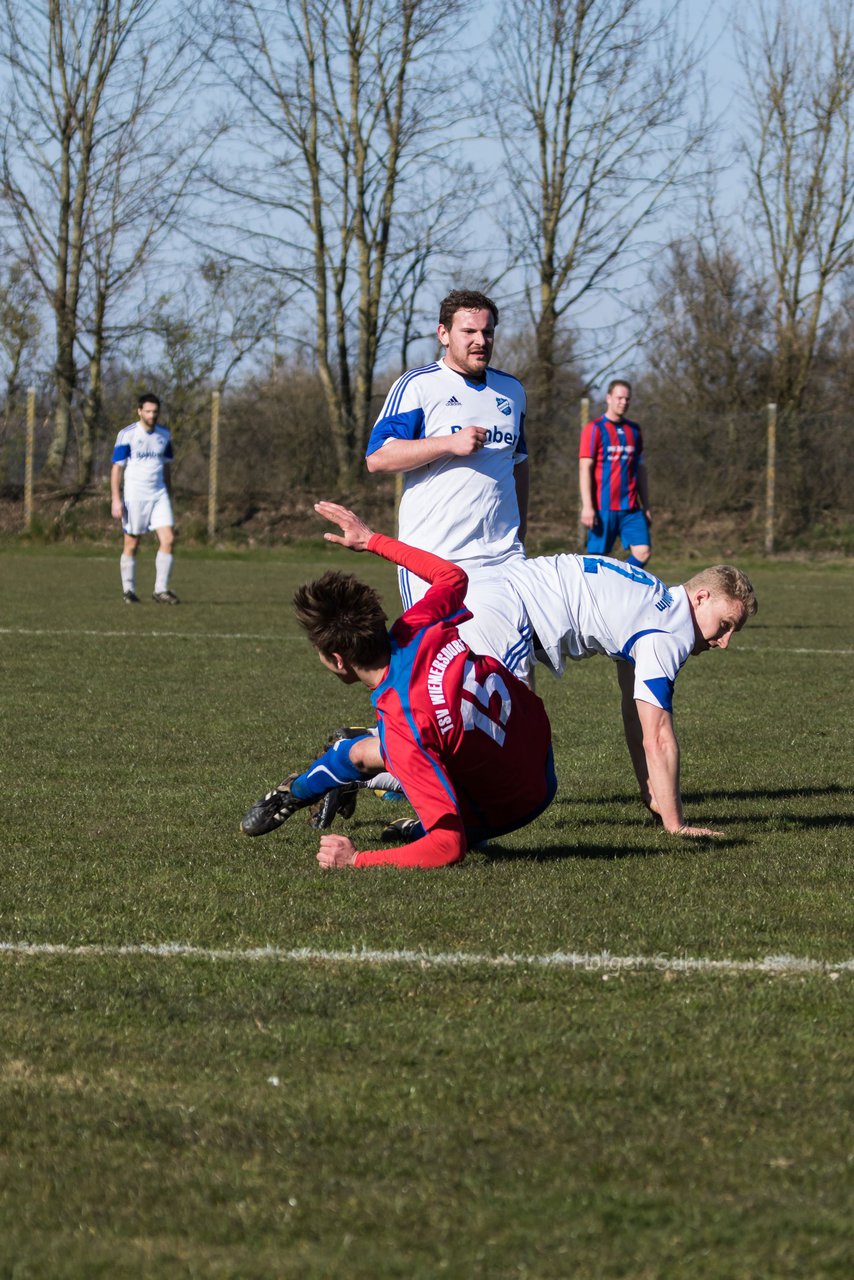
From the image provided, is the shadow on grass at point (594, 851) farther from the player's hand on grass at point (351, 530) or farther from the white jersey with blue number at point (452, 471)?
the white jersey with blue number at point (452, 471)

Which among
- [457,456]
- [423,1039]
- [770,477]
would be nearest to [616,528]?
[457,456]

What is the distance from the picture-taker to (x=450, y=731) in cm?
475

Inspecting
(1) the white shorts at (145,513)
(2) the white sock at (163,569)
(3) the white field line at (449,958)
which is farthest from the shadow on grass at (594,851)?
(1) the white shorts at (145,513)

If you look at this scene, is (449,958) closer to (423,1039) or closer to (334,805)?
(423,1039)

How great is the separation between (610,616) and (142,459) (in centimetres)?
1258

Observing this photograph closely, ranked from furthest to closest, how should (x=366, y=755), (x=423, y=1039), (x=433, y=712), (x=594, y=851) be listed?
(x=594, y=851) < (x=366, y=755) < (x=433, y=712) < (x=423, y=1039)

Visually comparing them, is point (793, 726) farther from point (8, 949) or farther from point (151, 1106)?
point (151, 1106)

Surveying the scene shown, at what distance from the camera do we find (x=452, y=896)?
4.52 meters

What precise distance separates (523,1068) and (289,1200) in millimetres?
713

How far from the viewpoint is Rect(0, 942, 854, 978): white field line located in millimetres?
3762

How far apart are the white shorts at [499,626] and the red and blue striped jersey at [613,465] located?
7742 mm

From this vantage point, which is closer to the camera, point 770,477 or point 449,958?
point 449,958

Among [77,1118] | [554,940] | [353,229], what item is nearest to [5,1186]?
[77,1118]

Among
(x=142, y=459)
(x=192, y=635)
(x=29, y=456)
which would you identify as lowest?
(x=192, y=635)
